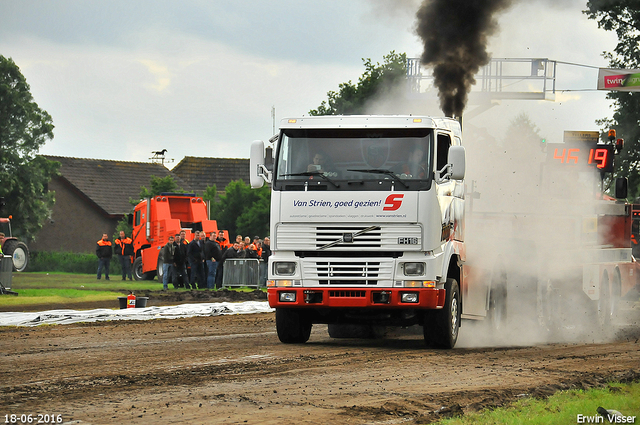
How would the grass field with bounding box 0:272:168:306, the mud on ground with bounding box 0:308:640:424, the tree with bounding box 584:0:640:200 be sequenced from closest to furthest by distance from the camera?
1. the mud on ground with bounding box 0:308:640:424
2. the grass field with bounding box 0:272:168:306
3. the tree with bounding box 584:0:640:200

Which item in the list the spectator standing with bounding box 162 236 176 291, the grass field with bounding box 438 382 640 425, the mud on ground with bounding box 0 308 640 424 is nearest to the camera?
the grass field with bounding box 438 382 640 425

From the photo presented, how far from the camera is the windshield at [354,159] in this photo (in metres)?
12.8

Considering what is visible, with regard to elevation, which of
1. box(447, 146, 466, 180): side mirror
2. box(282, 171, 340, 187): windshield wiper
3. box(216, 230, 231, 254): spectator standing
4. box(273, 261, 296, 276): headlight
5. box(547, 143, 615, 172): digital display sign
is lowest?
box(273, 261, 296, 276): headlight

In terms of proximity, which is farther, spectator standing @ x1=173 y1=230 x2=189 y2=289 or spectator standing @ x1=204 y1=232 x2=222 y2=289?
spectator standing @ x1=173 y1=230 x2=189 y2=289

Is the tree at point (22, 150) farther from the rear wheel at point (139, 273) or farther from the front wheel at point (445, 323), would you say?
the front wheel at point (445, 323)

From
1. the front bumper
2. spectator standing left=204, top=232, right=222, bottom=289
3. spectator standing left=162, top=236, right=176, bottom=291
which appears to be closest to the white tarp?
spectator standing left=204, top=232, right=222, bottom=289

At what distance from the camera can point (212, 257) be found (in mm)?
28672

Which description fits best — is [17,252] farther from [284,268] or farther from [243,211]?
[284,268]

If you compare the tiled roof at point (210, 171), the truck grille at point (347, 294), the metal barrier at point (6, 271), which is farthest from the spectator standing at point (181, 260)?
the tiled roof at point (210, 171)

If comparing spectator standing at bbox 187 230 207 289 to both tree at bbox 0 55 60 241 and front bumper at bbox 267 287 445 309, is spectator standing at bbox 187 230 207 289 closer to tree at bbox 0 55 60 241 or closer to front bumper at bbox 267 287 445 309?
front bumper at bbox 267 287 445 309

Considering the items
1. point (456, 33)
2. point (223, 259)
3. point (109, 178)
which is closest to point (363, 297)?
point (456, 33)

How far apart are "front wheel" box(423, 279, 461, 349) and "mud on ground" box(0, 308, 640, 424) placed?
272 mm

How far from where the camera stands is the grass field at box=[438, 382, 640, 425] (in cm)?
774

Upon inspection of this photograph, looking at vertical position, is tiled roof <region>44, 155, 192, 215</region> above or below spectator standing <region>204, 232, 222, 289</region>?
above
